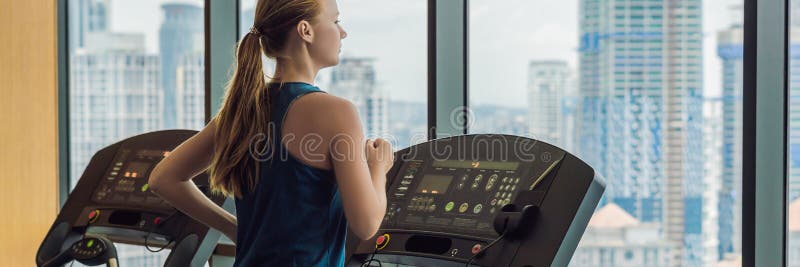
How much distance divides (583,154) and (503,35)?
474 mm

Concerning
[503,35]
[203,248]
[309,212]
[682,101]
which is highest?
[503,35]

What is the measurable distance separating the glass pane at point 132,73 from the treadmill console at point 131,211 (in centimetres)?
74

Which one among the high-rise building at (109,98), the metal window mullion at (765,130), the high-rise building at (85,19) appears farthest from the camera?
the high-rise building at (85,19)

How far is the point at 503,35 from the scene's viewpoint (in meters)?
2.89

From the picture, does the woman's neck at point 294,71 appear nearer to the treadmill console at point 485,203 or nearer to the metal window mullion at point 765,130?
the treadmill console at point 485,203

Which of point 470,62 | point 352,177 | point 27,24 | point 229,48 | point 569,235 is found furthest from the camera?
point 27,24

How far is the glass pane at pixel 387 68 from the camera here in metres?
3.08

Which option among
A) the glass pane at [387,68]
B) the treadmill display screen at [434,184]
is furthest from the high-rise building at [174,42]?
the treadmill display screen at [434,184]

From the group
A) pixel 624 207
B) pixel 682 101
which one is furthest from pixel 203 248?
pixel 682 101

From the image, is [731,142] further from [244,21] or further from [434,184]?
[244,21]

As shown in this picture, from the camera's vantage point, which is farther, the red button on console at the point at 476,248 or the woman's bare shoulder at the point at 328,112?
the red button on console at the point at 476,248

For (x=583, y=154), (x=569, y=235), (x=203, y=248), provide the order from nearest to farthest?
1. (x=569, y=235)
2. (x=203, y=248)
3. (x=583, y=154)

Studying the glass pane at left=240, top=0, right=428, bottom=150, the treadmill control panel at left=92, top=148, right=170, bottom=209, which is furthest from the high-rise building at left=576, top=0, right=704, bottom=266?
the treadmill control panel at left=92, top=148, right=170, bottom=209

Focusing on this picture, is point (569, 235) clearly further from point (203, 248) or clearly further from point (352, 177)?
point (203, 248)
